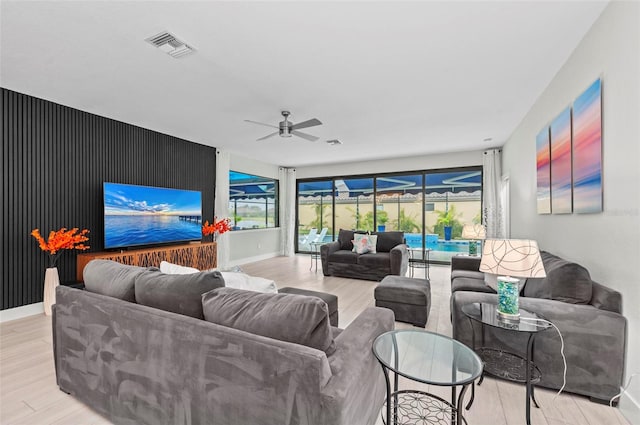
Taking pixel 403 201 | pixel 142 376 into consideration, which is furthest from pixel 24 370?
pixel 403 201

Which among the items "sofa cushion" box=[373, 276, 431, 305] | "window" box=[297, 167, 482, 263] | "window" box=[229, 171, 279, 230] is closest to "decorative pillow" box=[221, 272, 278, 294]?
"sofa cushion" box=[373, 276, 431, 305]

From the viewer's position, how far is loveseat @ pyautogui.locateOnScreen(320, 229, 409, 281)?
4.77m

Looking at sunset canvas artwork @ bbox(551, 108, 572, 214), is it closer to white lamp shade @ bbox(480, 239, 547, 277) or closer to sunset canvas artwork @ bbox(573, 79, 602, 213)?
sunset canvas artwork @ bbox(573, 79, 602, 213)

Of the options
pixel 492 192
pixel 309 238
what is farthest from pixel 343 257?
pixel 492 192

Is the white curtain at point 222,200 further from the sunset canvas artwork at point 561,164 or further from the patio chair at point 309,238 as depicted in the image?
the sunset canvas artwork at point 561,164

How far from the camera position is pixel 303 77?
9.07 feet

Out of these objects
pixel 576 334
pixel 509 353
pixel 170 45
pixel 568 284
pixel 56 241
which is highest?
pixel 170 45

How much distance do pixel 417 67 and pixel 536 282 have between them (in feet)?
6.87

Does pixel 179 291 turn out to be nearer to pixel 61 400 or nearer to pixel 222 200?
pixel 61 400

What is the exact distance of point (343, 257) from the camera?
5.18m

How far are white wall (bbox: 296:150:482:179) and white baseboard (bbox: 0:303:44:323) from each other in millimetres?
5691

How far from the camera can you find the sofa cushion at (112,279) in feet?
5.32

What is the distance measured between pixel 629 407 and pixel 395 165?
222 inches

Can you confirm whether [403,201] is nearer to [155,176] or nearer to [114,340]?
[155,176]
